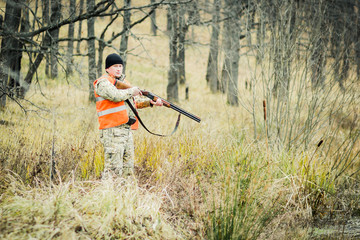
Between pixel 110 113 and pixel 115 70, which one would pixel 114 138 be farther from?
pixel 115 70

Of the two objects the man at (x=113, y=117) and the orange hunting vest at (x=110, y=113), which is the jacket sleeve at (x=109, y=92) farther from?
the orange hunting vest at (x=110, y=113)

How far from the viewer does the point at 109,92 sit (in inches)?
139

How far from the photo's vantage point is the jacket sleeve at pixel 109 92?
139 inches

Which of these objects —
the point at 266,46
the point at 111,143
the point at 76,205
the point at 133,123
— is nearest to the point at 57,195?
the point at 76,205

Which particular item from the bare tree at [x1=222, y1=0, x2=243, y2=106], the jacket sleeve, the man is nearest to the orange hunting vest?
the man

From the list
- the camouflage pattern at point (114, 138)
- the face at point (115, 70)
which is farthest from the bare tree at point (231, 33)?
the camouflage pattern at point (114, 138)

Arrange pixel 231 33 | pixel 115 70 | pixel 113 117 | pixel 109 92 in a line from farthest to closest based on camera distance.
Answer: pixel 231 33 → pixel 115 70 → pixel 113 117 → pixel 109 92

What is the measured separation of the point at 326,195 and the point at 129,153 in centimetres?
268

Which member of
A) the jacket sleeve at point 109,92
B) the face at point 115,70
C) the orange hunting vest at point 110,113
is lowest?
the orange hunting vest at point 110,113

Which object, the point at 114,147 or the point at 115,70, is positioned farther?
the point at 115,70

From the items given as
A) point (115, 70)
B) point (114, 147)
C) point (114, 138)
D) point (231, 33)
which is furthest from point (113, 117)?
point (231, 33)

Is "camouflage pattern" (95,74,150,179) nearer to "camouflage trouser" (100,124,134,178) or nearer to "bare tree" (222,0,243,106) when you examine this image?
"camouflage trouser" (100,124,134,178)

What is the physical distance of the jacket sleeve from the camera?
3543 mm

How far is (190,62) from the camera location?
3033cm
